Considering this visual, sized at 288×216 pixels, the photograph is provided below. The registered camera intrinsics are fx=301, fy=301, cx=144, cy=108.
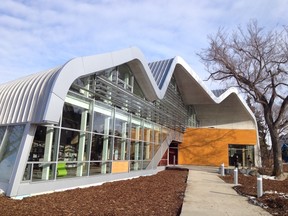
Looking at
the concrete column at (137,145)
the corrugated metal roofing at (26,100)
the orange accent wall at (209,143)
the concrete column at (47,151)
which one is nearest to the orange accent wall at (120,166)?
the concrete column at (137,145)

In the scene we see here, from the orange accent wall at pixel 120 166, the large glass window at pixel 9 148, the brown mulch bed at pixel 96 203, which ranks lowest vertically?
the brown mulch bed at pixel 96 203

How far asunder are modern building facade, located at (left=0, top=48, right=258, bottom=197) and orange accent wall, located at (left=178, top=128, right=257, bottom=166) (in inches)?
348

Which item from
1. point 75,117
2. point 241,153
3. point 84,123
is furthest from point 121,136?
point 241,153

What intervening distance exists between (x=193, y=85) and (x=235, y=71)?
848 centimetres

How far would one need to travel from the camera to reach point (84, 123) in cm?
1331

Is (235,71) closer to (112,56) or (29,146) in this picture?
(112,56)

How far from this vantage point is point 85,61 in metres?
12.1

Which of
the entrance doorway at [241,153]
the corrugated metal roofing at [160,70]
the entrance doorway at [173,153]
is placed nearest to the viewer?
the corrugated metal roofing at [160,70]

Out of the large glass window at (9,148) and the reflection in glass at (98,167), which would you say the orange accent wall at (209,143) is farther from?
the large glass window at (9,148)

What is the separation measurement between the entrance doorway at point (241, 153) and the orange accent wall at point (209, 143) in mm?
575

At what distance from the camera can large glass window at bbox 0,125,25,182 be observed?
1020cm

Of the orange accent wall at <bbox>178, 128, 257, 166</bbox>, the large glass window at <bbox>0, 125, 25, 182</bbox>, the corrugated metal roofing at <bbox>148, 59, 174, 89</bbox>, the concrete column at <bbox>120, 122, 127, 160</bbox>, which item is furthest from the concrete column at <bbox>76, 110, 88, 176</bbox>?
the orange accent wall at <bbox>178, 128, 257, 166</bbox>

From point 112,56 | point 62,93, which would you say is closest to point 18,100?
point 62,93

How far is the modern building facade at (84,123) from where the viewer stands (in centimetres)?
1016
